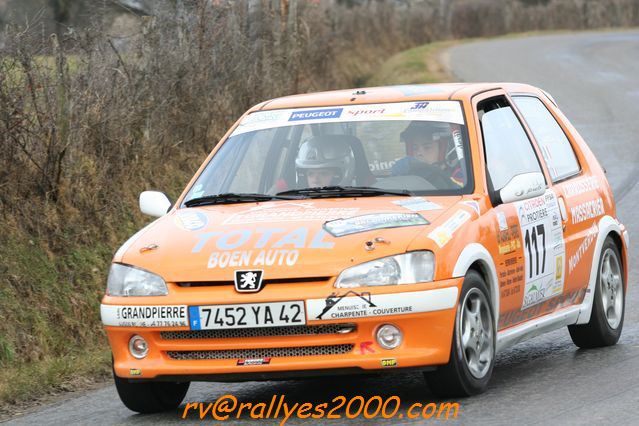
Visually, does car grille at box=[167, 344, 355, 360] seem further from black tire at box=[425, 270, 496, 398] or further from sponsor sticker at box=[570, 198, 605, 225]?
sponsor sticker at box=[570, 198, 605, 225]

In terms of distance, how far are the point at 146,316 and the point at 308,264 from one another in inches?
33.4

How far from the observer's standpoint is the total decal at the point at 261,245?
652 cm

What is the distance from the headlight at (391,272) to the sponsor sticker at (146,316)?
0.78 m

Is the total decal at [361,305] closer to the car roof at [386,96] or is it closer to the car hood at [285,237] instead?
the car hood at [285,237]

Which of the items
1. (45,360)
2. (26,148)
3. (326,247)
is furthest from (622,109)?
(326,247)

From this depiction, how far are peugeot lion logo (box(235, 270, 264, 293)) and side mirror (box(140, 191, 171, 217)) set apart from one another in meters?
1.46

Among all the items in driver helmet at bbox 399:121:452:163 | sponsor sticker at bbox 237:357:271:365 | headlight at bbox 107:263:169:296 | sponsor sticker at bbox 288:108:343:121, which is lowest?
sponsor sticker at bbox 237:357:271:365

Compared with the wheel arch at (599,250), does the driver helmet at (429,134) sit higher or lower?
higher

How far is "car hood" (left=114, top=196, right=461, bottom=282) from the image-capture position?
6488 mm

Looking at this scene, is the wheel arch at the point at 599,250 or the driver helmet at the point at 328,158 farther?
the wheel arch at the point at 599,250

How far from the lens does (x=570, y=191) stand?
8.42m

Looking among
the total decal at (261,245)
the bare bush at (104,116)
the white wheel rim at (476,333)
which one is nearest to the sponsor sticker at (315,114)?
the total decal at (261,245)

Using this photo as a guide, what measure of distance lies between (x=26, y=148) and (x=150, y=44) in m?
3.04

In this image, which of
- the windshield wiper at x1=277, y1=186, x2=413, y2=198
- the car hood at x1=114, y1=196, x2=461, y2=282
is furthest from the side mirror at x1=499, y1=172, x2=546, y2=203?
the windshield wiper at x1=277, y1=186, x2=413, y2=198
